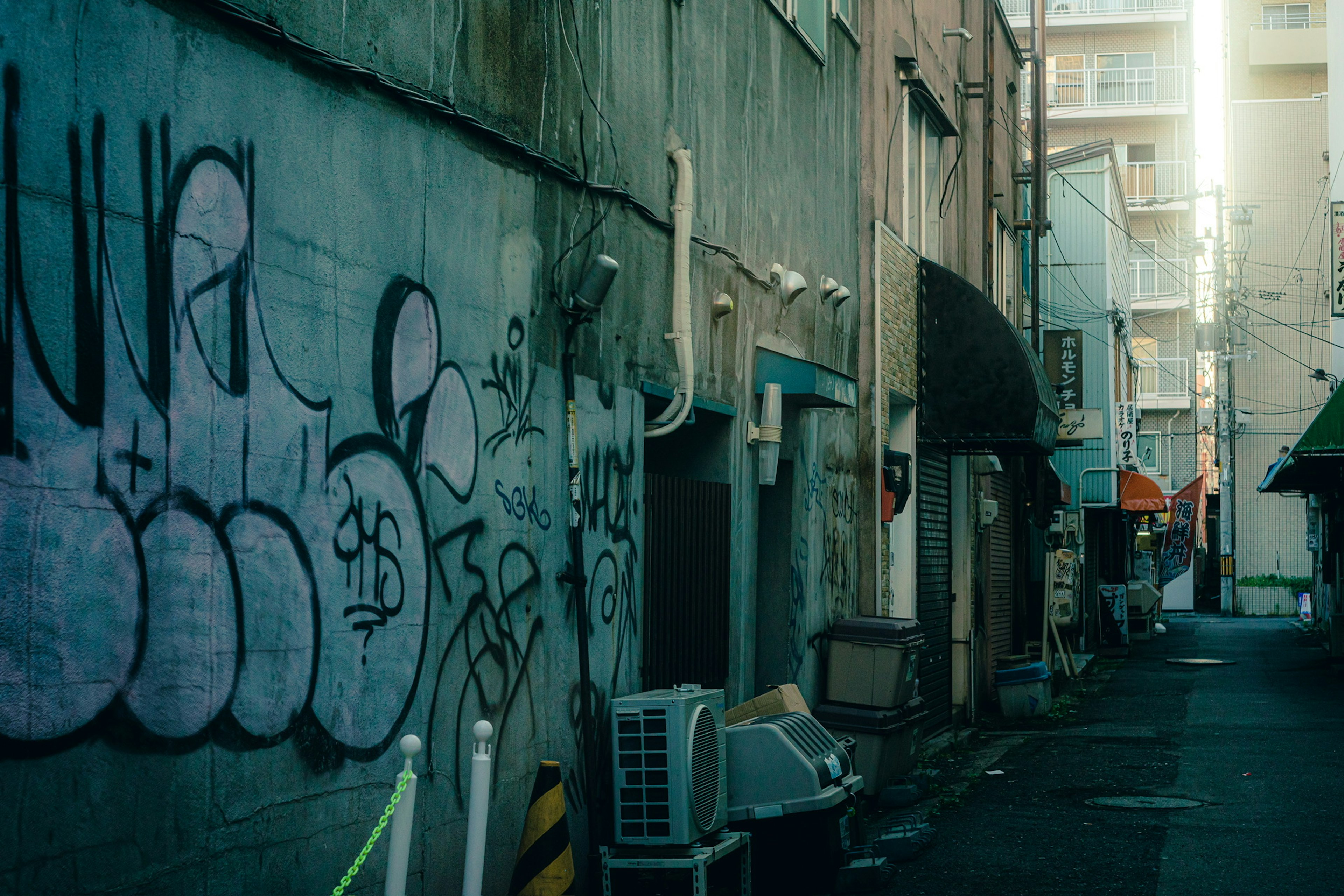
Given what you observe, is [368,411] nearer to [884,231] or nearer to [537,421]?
[537,421]

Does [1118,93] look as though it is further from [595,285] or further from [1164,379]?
[595,285]

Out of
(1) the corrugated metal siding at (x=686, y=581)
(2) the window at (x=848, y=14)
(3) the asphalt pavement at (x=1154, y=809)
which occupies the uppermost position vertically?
(2) the window at (x=848, y=14)

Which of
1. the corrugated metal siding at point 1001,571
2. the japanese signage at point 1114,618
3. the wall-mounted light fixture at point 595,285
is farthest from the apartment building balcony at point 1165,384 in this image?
the wall-mounted light fixture at point 595,285

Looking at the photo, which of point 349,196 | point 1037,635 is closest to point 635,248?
point 349,196

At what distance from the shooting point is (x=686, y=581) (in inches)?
327

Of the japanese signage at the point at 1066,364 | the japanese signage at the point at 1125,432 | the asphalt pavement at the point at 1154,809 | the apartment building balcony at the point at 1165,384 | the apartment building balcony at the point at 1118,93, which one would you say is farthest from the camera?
the apartment building balcony at the point at 1165,384

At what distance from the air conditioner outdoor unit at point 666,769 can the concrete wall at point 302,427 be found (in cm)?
25

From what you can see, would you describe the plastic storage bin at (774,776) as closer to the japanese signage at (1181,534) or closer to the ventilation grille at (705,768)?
the ventilation grille at (705,768)

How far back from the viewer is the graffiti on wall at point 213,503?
3.66 metres

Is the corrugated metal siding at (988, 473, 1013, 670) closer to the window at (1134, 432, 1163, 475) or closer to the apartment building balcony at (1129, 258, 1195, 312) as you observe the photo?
the window at (1134, 432, 1163, 475)

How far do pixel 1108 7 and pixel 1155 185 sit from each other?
6832 mm

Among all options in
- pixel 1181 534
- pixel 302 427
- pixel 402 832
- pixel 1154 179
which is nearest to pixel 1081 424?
pixel 1181 534

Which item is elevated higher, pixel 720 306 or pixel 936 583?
pixel 720 306

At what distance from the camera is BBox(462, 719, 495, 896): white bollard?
4707mm
